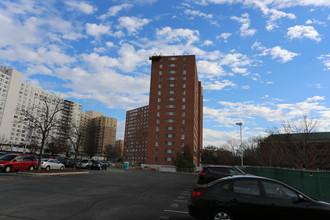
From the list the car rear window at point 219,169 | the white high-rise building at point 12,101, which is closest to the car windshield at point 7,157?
the car rear window at point 219,169

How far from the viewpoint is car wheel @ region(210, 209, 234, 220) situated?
19.7ft

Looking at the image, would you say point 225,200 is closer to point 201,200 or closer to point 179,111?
point 201,200

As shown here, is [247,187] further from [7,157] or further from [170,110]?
[170,110]

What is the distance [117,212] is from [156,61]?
74524 millimetres

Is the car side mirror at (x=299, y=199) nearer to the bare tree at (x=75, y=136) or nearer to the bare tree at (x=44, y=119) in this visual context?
the bare tree at (x=44, y=119)

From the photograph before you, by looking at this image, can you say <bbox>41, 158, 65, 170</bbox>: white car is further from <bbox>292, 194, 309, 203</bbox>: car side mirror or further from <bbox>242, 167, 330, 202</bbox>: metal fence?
<bbox>292, 194, 309, 203</bbox>: car side mirror

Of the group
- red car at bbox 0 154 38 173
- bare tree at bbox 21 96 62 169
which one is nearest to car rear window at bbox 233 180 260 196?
bare tree at bbox 21 96 62 169

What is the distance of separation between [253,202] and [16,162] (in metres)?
23.9

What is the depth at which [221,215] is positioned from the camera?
6062 millimetres

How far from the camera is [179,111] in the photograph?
74.2 m

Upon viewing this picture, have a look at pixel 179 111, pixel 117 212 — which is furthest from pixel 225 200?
pixel 179 111

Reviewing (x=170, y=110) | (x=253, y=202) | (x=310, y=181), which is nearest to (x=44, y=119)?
(x=310, y=181)

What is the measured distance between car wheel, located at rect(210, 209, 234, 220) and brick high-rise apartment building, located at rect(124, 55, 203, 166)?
2524 inches

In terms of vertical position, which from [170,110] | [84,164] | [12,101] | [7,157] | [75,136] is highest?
[12,101]
